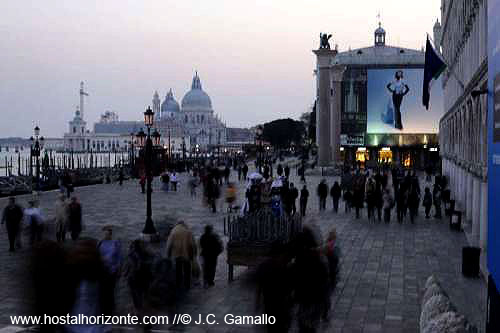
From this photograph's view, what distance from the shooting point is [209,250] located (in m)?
10.6

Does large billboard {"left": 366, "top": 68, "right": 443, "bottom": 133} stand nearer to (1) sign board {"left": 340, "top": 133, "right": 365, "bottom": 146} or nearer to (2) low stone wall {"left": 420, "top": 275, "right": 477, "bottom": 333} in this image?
(1) sign board {"left": 340, "top": 133, "right": 365, "bottom": 146}

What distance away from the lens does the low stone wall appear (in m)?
6.05

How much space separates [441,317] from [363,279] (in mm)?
5086

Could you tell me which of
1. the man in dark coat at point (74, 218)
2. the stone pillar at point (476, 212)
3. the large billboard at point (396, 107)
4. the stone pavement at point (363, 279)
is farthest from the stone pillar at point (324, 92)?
the man in dark coat at point (74, 218)

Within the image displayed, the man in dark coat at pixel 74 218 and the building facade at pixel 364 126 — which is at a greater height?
the building facade at pixel 364 126

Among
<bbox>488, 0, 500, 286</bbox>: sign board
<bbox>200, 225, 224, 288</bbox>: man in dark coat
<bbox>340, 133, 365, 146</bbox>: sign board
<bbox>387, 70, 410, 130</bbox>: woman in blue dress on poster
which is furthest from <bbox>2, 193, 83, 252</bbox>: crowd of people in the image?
<bbox>340, 133, 365, 146</bbox>: sign board

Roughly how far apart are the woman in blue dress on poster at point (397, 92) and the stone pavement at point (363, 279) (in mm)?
42402

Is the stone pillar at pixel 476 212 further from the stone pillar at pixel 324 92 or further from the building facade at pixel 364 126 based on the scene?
the building facade at pixel 364 126

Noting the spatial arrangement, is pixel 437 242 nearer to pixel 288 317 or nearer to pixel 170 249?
pixel 170 249

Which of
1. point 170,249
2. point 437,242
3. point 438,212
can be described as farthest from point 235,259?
point 438,212

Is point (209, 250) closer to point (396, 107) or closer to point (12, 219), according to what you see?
point (12, 219)

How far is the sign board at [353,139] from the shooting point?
65688mm

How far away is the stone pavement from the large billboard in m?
41.8

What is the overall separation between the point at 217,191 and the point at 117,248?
14.6 metres
